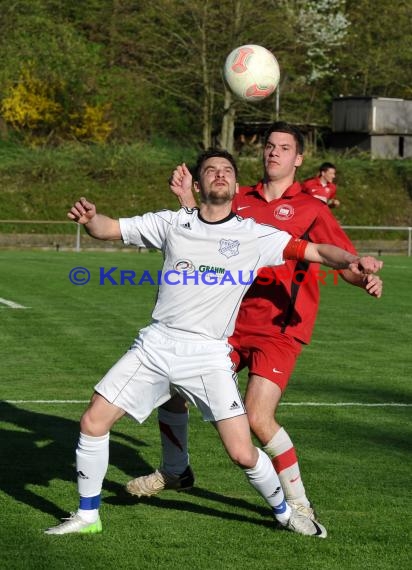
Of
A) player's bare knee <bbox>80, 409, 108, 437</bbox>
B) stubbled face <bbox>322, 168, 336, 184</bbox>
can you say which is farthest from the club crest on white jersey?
stubbled face <bbox>322, 168, 336, 184</bbox>

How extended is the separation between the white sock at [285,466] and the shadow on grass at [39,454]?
4.02ft

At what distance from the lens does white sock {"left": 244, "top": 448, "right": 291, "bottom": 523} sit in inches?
258

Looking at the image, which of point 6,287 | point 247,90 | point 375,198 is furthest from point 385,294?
point 375,198

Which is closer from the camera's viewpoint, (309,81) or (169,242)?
(169,242)

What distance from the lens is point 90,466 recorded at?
6.46m

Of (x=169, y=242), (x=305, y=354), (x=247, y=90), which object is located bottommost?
(x=305, y=354)

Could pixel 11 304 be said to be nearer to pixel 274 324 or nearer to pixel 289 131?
pixel 289 131

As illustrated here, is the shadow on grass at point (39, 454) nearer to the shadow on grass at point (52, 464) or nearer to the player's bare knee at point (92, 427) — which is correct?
the shadow on grass at point (52, 464)

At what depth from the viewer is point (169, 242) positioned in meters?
6.70

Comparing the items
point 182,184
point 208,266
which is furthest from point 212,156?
point 182,184

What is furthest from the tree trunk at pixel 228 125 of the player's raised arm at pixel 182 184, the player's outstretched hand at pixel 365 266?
the player's outstretched hand at pixel 365 266

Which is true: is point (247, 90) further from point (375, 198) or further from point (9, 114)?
point (9, 114)

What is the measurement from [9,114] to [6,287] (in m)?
26.6

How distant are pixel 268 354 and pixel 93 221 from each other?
137 centimetres
